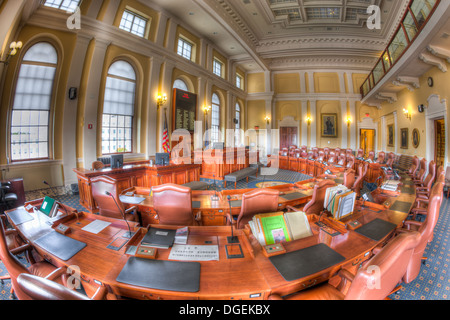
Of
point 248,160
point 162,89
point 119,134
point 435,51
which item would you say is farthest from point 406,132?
point 119,134

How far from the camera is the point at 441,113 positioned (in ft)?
20.2

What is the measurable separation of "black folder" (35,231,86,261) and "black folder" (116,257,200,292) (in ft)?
1.85

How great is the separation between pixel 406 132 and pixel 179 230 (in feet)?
38.3

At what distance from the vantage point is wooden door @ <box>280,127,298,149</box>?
1458cm

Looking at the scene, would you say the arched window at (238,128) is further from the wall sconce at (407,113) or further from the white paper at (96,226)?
the white paper at (96,226)

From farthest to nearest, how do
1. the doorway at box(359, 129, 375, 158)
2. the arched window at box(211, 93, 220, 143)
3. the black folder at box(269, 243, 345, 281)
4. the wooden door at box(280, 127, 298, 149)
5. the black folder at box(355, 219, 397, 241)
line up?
the wooden door at box(280, 127, 298, 149)
the doorway at box(359, 129, 375, 158)
the arched window at box(211, 93, 220, 143)
the black folder at box(355, 219, 397, 241)
the black folder at box(269, 243, 345, 281)

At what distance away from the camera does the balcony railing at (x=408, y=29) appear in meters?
4.79

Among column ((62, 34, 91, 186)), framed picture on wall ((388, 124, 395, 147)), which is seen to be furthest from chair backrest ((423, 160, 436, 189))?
column ((62, 34, 91, 186))

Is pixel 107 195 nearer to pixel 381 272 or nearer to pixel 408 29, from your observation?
pixel 381 272

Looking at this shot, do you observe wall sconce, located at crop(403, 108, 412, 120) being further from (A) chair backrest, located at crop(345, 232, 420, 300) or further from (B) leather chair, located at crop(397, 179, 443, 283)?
(A) chair backrest, located at crop(345, 232, 420, 300)

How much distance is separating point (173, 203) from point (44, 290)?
4.97 feet

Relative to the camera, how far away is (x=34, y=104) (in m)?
5.17

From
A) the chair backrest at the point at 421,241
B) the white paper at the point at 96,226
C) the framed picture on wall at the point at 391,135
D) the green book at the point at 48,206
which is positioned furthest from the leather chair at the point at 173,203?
the framed picture on wall at the point at 391,135

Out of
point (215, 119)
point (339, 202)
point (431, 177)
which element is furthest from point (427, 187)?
point (215, 119)
